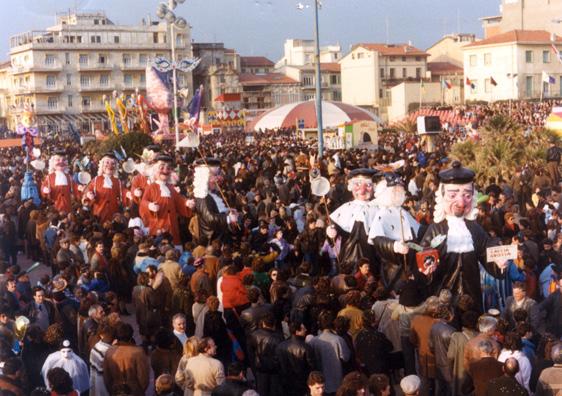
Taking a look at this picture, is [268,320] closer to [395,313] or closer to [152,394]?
[395,313]

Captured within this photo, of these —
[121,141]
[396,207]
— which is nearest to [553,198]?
[396,207]

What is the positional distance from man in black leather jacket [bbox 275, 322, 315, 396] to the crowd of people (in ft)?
0.05

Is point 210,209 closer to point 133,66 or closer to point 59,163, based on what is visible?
point 59,163

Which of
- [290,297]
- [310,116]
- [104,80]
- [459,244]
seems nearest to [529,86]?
[310,116]

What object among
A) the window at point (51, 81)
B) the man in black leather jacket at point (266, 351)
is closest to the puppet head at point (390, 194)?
the man in black leather jacket at point (266, 351)

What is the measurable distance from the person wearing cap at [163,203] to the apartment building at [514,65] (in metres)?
37.0

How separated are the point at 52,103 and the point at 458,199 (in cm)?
5113

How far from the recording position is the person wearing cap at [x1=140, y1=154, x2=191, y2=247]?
1205cm

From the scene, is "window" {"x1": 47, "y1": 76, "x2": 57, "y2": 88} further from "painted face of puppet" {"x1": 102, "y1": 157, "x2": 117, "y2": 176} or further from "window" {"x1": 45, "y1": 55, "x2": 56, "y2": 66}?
"painted face of puppet" {"x1": 102, "y1": 157, "x2": 117, "y2": 176}

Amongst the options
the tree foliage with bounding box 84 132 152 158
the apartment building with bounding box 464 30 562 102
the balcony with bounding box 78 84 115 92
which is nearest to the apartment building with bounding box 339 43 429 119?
the apartment building with bounding box 464 30 562 102

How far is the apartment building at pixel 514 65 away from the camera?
155 feet

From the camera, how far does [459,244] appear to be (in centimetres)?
809

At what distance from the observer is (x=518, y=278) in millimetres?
8312

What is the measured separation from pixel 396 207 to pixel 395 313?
7.70 feet
